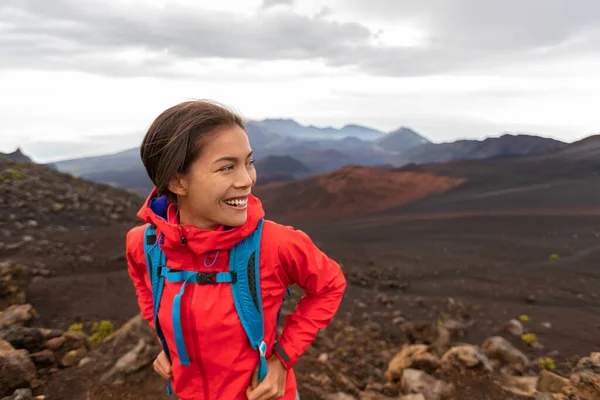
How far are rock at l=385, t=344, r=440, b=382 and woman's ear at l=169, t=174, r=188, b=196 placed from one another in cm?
405

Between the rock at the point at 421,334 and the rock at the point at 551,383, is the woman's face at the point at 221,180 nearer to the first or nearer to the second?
the rock at the point at 551,383

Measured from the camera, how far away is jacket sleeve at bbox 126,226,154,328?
196 centimetres

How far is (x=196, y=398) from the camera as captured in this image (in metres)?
1.86

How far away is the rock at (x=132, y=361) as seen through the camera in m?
3.60

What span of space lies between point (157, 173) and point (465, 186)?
22.9 m

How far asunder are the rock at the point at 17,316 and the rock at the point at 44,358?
3.27ft

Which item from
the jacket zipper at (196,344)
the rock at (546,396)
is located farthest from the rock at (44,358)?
the rock at (546,396)

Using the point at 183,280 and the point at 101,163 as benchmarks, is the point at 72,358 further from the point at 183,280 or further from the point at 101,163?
the point at 101,163

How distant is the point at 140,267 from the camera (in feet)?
6.67

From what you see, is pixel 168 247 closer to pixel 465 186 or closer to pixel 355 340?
pixel 355 340

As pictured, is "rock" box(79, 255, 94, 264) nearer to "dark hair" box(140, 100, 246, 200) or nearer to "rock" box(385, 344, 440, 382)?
"rock" box(385, 344, 440, 382)

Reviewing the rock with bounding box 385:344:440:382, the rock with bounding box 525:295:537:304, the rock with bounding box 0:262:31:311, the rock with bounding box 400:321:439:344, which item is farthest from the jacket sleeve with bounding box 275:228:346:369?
the rock with bounding box 525:295:537:304

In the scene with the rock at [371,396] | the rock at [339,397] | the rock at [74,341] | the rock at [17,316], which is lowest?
the rock at [371,396]

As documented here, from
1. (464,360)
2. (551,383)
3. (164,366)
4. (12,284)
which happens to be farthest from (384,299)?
(164,366)
